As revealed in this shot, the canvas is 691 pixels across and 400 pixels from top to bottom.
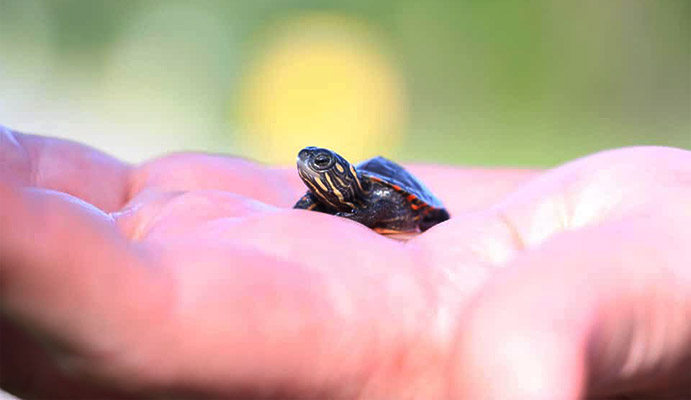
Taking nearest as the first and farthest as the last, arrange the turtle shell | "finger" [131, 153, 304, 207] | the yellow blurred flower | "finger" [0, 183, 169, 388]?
"finger" [0, 183, 169, 388] → "finger" [131, 153, 304, 207] → the turtle shell → the yellow blurred flower

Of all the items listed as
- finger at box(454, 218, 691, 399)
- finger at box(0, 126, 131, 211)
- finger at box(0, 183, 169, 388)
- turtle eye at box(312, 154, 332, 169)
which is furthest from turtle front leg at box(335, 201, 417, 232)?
finger at box(0, 183, 169, 388)

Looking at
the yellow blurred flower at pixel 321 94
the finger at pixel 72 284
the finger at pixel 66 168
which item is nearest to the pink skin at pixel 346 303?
the finger at pixel 72 284

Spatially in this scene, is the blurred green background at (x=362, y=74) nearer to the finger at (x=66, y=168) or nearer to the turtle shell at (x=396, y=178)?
the turtle shell at (x=396, y=178)

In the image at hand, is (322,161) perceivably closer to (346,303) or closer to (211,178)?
(211,178)

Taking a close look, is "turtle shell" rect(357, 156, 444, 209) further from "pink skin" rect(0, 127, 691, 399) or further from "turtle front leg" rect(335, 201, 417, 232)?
"pink skin" rect(0, 127, 691, 399)

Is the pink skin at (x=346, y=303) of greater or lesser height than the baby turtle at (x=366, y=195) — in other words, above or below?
above

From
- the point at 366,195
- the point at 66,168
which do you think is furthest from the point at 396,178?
the point at 66,168
